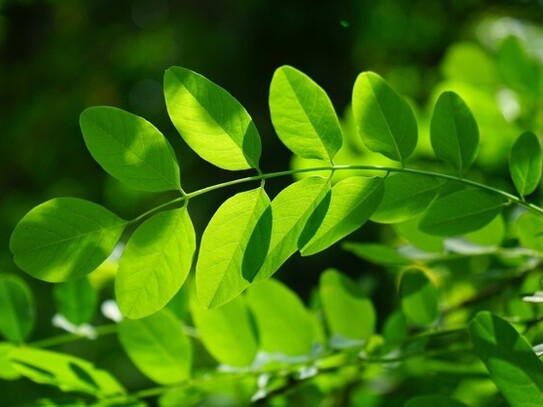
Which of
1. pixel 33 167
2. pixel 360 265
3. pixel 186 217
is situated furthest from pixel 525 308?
Result: pixel 33 167

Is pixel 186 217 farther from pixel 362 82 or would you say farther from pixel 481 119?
pixel 481 119

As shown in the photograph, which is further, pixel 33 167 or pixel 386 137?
pixel 33 167

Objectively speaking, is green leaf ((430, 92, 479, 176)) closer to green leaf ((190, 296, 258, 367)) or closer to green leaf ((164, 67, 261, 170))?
green leaf ((164, 67, 261, 170))

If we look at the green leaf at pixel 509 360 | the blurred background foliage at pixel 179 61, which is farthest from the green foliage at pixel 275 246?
the blurred background foliage at pixel 179 61

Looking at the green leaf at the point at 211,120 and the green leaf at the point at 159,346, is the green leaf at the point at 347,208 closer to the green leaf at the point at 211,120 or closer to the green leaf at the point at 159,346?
the green leaf at the point at 211,120

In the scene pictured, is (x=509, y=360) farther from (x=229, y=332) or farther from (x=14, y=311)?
(x=14, y=311)

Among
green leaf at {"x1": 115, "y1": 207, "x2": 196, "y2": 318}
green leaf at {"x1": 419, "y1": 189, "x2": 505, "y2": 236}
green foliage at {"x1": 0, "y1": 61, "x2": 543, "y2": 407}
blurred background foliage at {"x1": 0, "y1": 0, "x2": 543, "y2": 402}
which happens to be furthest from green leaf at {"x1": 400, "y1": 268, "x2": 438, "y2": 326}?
blurred background foliage at {"x1": 0, "y1": 0, "x2": 543, "y2": 402}
